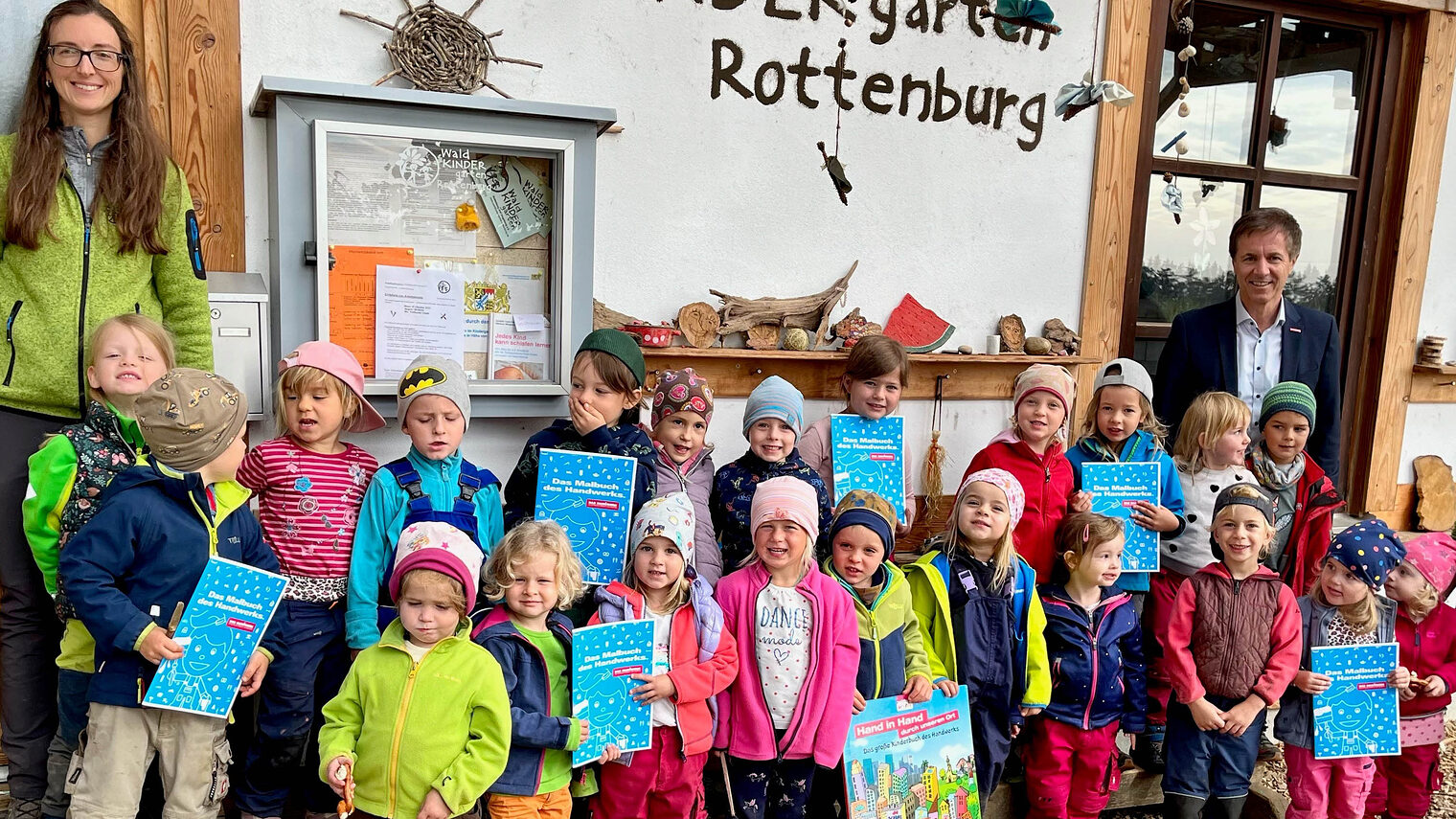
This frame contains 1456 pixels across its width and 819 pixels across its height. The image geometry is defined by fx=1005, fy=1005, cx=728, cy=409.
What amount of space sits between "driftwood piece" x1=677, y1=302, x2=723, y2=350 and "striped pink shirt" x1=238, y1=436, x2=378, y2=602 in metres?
1.50

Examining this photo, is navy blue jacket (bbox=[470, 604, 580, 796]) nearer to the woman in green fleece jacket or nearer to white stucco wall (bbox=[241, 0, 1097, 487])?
white stucco wall (bbox=[241, 0, 1097, 487])

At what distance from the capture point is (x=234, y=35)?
320cm

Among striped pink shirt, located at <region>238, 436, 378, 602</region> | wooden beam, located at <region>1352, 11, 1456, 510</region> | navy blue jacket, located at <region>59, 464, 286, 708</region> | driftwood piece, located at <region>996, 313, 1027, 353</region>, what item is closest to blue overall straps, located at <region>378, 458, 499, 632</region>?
striped pink shirt, located at <region>238, 436, 378, 602</region>

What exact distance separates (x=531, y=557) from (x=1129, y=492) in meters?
2.13

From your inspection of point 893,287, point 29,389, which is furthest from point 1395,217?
point 29,389

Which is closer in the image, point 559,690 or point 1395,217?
point 559,690

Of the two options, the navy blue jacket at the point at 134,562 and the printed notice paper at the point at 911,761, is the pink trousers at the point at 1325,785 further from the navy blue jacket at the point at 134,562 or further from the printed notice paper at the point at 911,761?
the navy blue jacket at the point at 134,562

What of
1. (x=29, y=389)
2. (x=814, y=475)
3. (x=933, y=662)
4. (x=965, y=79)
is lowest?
(x=933, y=662)

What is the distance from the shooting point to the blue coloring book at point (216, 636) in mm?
2398

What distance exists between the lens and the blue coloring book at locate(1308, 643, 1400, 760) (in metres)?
3.28

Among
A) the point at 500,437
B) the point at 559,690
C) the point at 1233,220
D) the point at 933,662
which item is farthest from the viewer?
the point at 1233,220

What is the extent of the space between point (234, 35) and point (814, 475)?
7.73ft

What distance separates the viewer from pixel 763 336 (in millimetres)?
4039

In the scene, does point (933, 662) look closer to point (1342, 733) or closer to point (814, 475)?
point (814, 475)
